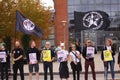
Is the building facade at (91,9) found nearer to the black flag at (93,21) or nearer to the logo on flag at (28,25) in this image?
the black flag at (93,21)

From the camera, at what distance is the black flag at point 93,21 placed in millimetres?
19875

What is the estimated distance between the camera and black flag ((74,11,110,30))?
1988 cm

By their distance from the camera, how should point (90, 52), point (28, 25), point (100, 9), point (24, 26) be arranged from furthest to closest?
Answer: point (100, 9)
point (28, 25)
point (24, 26)
point (90, 52)

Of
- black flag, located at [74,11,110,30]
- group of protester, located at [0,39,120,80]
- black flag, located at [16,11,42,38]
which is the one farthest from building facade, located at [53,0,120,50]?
group of protester, located at [0,39,120,80]

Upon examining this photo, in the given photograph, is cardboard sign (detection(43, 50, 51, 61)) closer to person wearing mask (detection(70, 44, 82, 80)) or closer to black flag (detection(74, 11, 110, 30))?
person wearing mask (detection(70, 44, 82, 80))

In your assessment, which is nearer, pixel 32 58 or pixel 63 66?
pixel 63 66

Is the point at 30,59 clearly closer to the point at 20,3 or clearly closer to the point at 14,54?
the point at 14,54

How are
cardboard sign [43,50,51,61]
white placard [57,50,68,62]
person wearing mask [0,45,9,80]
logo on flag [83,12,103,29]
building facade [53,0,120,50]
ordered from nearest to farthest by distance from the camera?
white placard [57,50,68,62] → cardboard sign [43,50,51,61] → person wearing mask [0,45,9,80] → logo on flag [83,12,103,29] → building facade [53,0,120,50]

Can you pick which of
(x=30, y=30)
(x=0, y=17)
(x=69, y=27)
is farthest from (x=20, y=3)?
(x=30, y=30)

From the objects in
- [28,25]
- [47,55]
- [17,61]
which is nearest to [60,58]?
[47,55]

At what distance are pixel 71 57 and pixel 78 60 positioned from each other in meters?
0.39

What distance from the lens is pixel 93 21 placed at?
20.0m

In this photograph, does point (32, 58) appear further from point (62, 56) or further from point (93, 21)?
point (93, 21)

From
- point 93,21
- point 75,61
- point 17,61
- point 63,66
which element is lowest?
point 63,66
